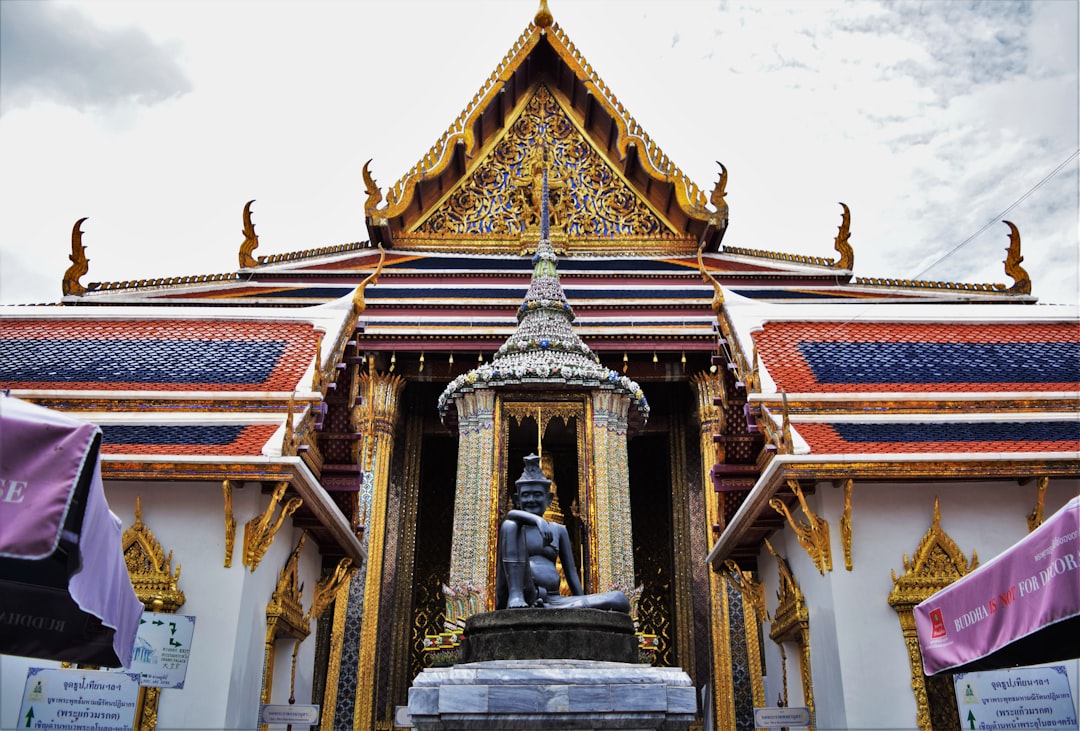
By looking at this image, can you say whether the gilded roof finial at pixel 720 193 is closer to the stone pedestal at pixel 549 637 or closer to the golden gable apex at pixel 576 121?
the golden gable apex at pixel 576 121

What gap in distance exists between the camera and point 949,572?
5.14 meters

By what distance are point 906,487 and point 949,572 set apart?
1.70 feet

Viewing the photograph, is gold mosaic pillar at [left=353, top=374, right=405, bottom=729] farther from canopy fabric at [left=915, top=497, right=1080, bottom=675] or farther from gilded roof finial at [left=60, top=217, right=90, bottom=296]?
canopy fabric at [left=915, top=497, right=1080, bottom=675]

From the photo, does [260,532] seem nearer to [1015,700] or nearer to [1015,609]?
[1015,609]

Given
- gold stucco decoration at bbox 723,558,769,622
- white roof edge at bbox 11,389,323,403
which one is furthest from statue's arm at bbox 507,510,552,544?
gold stucco decoration at bbox 723,558,769,622

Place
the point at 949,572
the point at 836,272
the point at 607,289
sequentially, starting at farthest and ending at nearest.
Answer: the point at 836,272, the point at 607,289, the point at 949,572

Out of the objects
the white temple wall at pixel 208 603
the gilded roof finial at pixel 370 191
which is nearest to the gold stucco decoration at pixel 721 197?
the gilded roof finial at pixel 370 191

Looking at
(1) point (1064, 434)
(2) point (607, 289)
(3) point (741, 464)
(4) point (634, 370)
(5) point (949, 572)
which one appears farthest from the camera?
(2) point (607, 289)

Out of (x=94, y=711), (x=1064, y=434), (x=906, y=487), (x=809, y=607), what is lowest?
(x=94, y=711)

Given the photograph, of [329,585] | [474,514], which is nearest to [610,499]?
[474,514]

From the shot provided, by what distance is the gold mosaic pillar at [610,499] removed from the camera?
5609mm

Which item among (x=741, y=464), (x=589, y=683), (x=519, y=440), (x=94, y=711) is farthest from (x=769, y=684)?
(x=94, y=711)

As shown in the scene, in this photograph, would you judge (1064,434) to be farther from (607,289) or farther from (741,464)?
(607,289)

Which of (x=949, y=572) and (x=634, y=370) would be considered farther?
(x=634, y=370)
